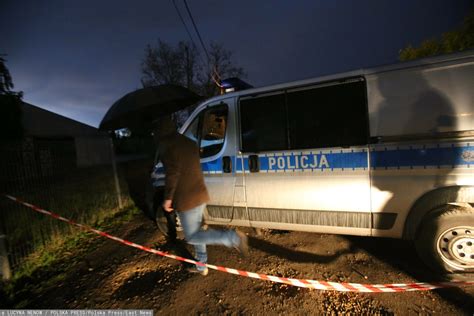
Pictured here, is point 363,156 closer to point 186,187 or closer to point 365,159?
point 365,159

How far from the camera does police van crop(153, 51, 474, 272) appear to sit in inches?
84.1

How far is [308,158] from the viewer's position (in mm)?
2668

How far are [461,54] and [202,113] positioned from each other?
9.88 feet

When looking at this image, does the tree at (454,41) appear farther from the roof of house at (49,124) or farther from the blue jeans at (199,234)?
the roof of house at (49,124)

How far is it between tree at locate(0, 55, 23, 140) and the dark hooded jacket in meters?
7.16

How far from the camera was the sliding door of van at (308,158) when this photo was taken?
2.46 metres

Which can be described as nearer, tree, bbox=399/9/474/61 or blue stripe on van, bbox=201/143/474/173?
blue stripe on van, bbox=201/143/474/173

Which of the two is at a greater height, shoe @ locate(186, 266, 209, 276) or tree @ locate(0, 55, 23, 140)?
tree @ locate(0, 55, 23, 140)

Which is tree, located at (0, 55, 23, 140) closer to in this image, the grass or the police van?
the grass

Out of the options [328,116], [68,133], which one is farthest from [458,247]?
[68,133]

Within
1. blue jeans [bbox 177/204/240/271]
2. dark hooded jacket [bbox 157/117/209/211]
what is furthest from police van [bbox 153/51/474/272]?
dark hooded jacket [bbox 157/117/209/211]

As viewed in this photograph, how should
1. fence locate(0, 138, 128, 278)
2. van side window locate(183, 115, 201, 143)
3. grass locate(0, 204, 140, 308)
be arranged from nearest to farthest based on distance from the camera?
grass locate(0, 204, 140, 308)
fence locate(0, 138, 128, 278)
van side window locate(183, 115, 201, 143)

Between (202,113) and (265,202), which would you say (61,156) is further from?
(265,202)

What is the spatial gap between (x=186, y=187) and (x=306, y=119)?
1.67m
